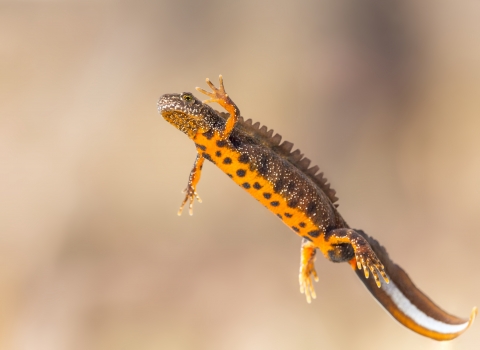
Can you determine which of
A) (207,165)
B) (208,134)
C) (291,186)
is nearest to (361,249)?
(291,186)

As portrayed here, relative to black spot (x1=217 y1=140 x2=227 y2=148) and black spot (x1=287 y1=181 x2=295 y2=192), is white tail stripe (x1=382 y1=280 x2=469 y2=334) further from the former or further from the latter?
black spot (x1=217 y1=140 x2=227 y2=148)

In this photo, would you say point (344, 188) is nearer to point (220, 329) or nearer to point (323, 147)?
point (323, 147)

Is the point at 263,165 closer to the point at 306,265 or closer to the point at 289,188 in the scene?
the point at 289,188

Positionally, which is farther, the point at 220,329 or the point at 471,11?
the point at 471,11

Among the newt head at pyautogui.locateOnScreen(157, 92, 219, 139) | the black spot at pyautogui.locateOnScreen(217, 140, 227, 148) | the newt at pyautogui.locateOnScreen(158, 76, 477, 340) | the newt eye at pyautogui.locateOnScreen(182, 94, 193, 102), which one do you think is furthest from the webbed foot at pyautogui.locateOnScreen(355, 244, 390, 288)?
the newt eye at pyautogui.locateOnScreen(182, 94, 193, 102)

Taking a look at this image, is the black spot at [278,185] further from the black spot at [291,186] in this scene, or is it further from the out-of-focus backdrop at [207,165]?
the out-of-focus backdrop at [207,165]

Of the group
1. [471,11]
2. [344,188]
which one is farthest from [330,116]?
[471,11]

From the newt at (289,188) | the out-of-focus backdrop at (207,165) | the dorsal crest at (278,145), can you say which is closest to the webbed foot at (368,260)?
the newt at (289,188)

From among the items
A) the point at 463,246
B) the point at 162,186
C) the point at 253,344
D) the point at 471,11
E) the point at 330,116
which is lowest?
the point at 253,344
